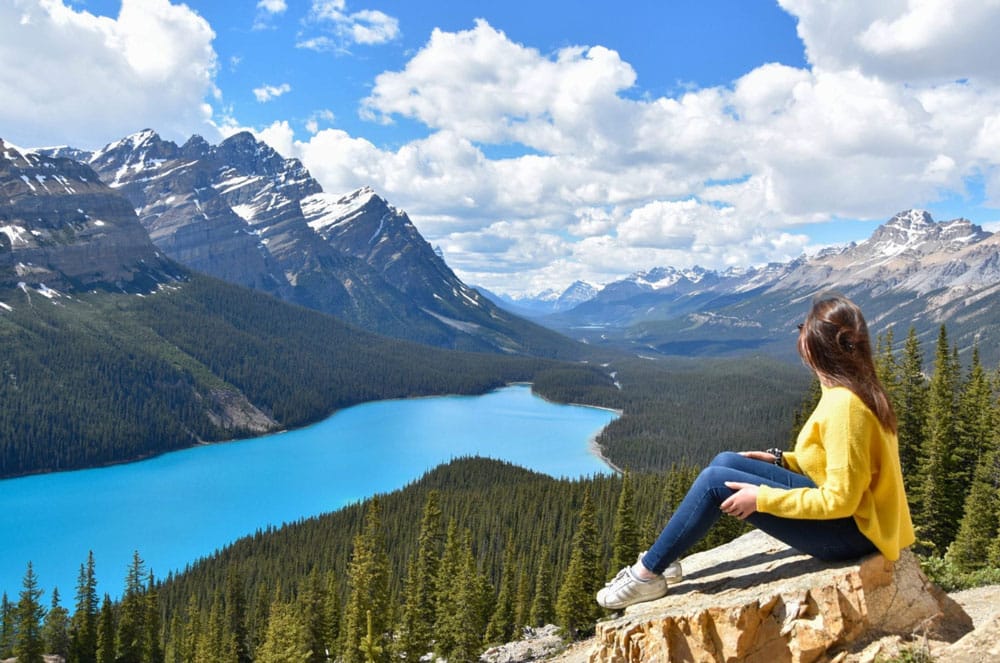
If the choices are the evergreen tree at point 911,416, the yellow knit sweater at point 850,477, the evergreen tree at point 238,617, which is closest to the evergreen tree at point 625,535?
the evergreen tree at point 911,416

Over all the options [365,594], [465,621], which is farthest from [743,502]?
[465,621]

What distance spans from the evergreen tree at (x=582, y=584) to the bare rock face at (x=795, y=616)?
2682 centimetres

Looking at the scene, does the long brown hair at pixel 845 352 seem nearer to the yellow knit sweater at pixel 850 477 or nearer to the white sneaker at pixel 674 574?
the yellow knit sweater at pixel 850 477

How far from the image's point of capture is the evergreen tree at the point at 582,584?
33719 millimetres

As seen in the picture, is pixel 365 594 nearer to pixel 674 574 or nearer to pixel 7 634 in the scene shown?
pixel 674 574

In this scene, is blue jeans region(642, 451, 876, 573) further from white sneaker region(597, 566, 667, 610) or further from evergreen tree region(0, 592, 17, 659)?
evergreen tree region(0, 592, 17, 659)

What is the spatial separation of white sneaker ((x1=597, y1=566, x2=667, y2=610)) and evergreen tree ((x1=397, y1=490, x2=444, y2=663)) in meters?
27.6

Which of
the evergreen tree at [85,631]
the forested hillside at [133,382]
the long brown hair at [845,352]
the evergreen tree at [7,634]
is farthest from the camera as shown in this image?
the forested hillside at [133,382]

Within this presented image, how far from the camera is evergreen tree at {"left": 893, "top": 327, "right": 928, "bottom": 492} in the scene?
2986cm

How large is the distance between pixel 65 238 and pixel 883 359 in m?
211

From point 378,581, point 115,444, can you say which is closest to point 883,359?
point 378,581

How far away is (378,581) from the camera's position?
30.6 meters

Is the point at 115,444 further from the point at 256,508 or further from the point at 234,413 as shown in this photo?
the point at 256,508

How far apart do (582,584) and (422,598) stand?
8588 mm
